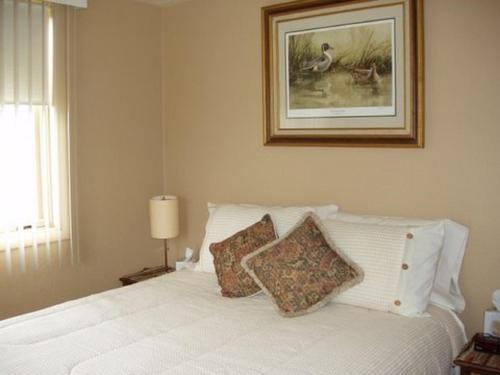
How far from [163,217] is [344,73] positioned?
153 cm

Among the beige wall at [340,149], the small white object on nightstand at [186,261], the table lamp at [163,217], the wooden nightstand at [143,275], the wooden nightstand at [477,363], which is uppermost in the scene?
the beige wall at [340,149]

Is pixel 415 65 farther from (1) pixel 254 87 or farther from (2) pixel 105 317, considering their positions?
(2) pixel 105 317

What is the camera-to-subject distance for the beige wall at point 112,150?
12.7 feet

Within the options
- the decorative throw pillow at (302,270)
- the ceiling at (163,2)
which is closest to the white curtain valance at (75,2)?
the ceiling at (163,2)

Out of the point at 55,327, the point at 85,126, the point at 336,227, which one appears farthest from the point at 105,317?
the point at 85,126

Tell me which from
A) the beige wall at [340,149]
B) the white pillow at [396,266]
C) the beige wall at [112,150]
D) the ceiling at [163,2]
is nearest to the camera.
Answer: the white pillow at [396,266]

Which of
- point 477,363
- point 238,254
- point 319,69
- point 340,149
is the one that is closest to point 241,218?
point 238,254

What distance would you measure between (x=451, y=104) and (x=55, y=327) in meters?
2.19

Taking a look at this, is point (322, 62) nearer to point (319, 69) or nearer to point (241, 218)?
point (319, 69)

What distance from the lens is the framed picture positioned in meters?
3.15

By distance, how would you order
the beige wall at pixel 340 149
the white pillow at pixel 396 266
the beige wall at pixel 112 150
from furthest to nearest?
the beige wall at pixel 112 150, the beige wall at pixel 340 149, the white pillow at pixel 396 266

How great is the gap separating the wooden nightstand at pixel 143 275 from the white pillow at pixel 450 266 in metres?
1.80

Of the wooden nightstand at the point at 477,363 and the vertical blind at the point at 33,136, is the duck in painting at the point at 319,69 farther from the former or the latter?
the wooden nightstand at the point at 477,363

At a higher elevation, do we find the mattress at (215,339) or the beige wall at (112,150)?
the beige wall at (112,150)
